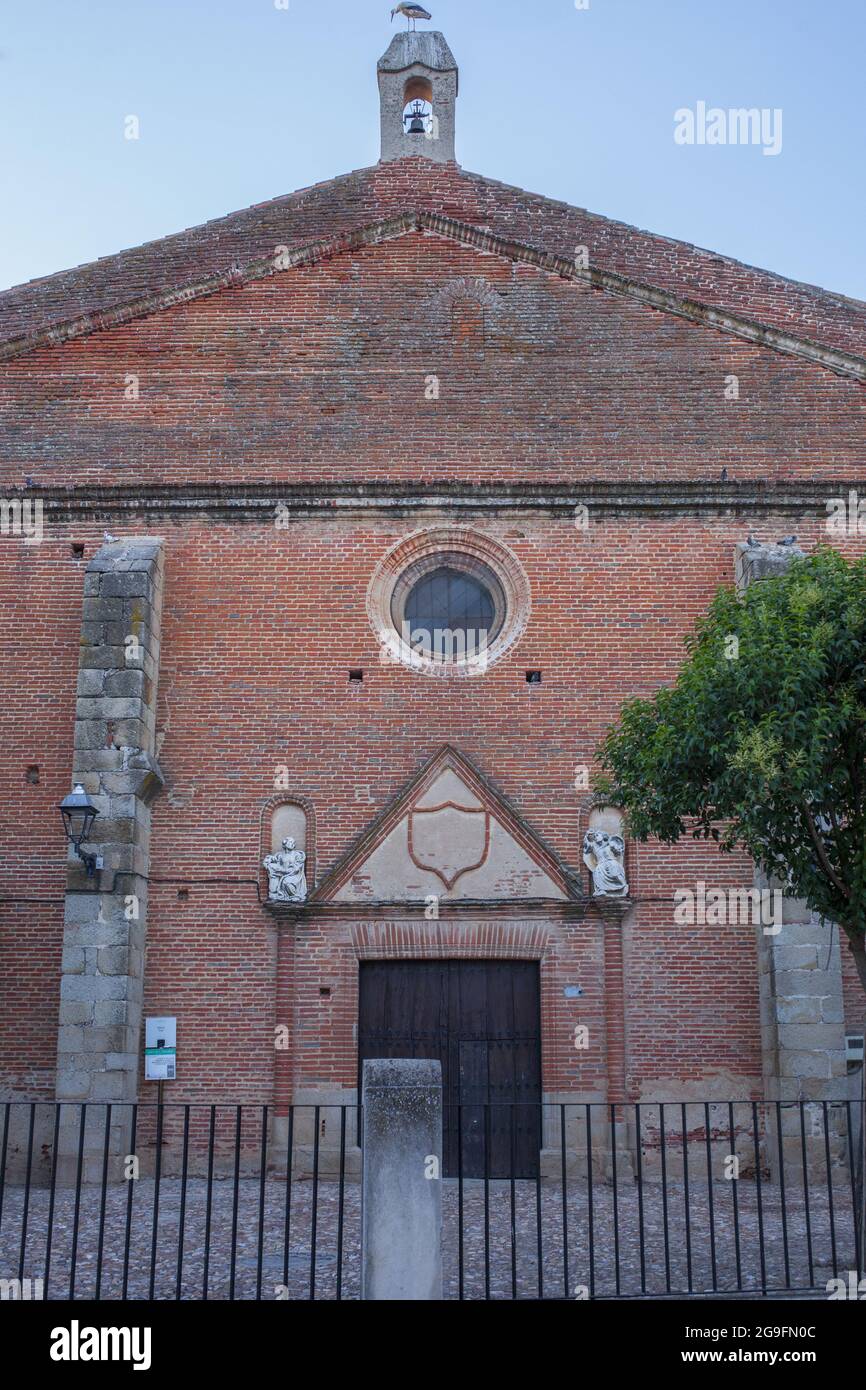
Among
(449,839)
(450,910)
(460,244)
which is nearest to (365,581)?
(449,839)

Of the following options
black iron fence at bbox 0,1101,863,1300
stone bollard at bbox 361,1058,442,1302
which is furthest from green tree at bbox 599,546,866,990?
stone bollard at bbox 361,1058,442,1302

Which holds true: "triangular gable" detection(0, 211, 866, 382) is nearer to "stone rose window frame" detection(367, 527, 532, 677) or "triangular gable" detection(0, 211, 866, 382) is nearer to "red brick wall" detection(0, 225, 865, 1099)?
"red brick wall" detection(0, 225, 865, 1099)

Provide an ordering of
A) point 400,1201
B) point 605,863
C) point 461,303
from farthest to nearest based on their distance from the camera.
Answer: point 461,303, point 605,863, point 400,1201

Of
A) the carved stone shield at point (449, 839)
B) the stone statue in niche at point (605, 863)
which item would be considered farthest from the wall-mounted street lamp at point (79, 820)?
the stone statue in niche at point (605, 863)

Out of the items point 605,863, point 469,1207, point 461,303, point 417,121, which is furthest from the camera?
point 417,121

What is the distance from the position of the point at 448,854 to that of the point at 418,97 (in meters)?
11.2

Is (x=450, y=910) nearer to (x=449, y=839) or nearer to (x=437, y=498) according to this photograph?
(x=449, y=839)

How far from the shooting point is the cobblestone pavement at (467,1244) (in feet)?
23.7

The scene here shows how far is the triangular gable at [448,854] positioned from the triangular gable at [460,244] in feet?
18.8

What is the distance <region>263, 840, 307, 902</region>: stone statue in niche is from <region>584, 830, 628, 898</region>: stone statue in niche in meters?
2.69

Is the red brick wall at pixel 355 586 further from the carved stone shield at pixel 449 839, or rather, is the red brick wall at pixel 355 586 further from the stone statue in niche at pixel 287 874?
the carved stone shield at pixel 449 839

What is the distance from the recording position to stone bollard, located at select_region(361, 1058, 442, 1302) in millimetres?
6316

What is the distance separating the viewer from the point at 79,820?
11984 mm

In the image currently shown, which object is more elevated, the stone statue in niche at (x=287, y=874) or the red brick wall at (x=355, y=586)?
the red brick wall at (x=355, y=586)
